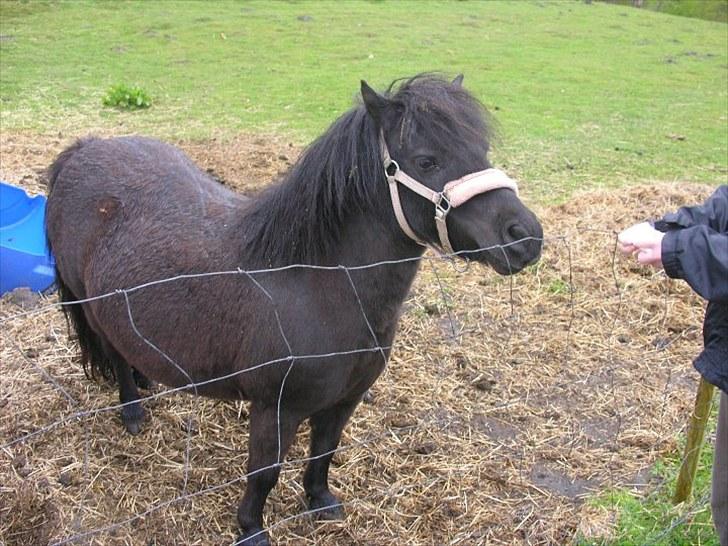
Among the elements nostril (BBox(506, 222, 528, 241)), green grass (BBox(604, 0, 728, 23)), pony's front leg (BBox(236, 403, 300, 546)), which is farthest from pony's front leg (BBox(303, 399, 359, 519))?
green grass (BBox(604, 0, 728, 23))

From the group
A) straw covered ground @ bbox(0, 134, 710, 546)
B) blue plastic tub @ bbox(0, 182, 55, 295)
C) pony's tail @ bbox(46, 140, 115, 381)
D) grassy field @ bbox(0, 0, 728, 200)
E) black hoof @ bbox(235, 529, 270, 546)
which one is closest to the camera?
black hoof @ bbox(235, 529, 270, 546)

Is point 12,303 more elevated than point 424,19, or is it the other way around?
point 424,19

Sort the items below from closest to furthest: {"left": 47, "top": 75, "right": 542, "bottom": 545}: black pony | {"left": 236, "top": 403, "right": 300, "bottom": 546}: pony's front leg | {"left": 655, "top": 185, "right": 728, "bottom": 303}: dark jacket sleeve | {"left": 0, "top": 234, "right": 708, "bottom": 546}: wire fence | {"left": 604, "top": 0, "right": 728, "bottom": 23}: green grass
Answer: {"left": 655, "top": 185, "right": 728, "bottom": 303}: dark jacket sleeve, {"left": 47, "top": 75, "right": 542, "bottom": 545}: black pony, {"left": 0, "top": 234, "right": 708, "bottom": 546}: wire fence, {"left": 236, "top": 403, "right": 300, "bottom": 546}: pony's front leg, {"left": 604, "top": 0, "right": 728, "bottom": 23}: green grass

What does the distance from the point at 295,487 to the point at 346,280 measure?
4.02 feet

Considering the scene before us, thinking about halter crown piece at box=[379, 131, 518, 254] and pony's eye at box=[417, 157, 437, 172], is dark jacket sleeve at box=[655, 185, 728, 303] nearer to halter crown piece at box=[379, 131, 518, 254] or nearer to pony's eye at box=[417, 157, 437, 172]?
halter crown piece at box=[379, 131, 518, 254]

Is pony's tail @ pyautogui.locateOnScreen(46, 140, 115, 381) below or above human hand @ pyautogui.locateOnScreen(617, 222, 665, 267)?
below

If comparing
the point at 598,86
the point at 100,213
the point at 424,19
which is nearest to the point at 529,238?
the point at 100,213

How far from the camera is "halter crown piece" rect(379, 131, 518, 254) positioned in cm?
216

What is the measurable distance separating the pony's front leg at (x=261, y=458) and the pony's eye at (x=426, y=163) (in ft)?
3.46

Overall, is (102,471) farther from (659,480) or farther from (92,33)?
(92,33)

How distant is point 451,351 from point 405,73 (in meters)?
8.44

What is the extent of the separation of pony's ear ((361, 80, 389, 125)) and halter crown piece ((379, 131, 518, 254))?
6cm

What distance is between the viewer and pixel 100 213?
119 inches

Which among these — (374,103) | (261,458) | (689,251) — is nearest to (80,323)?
(261,458)
